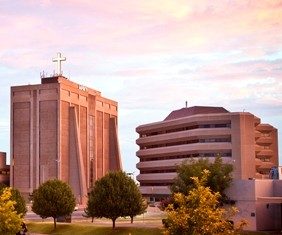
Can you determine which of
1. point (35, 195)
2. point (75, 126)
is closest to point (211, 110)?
point (75, 126)

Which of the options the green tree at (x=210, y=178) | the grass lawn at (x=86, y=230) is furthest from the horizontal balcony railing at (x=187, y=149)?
the green tree at (x=210, y=178)

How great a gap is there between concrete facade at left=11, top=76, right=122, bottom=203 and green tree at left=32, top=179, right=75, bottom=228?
74141 millimetres

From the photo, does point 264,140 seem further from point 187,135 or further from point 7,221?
point 7,221

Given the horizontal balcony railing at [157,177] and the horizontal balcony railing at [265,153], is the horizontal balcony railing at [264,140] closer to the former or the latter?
the horizontal balcony railing at [265,153]

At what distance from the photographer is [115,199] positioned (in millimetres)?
79625

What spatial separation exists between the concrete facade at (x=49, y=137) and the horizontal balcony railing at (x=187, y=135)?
2067 centimetres

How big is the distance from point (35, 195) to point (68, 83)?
86266 mm

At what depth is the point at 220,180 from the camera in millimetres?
70625

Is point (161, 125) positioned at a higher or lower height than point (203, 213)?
higher

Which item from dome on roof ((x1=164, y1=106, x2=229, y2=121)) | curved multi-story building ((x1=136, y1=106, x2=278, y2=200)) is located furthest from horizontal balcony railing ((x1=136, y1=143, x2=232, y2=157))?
dome on roof ((x1=164, y1=106, x2=229, y2=121))

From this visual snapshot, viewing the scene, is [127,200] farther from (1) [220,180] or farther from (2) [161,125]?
(2) [161,125]

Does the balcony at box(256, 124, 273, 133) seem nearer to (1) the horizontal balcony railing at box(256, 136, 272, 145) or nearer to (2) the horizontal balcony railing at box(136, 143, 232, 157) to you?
(1) the horizontal balcony railing at box(256, 136, 272, 145)

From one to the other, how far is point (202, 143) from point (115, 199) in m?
67.9

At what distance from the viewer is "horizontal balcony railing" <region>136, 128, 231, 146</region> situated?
14412cm
